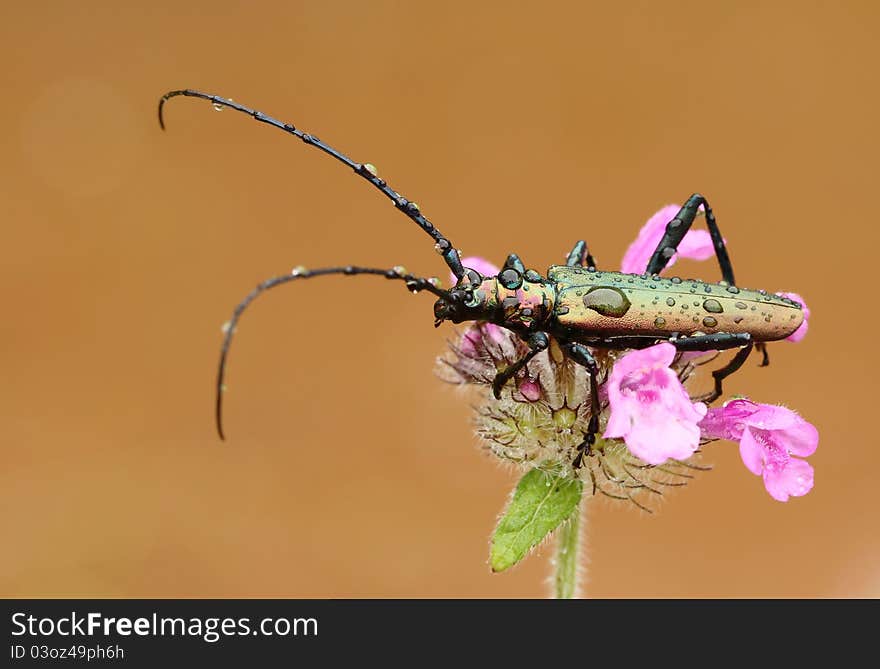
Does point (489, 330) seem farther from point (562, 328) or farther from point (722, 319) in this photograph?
point (722, 319)

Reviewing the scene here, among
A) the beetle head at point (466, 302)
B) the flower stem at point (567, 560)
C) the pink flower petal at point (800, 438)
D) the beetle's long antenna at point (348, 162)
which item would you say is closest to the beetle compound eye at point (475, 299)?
the beetle head at point (466, 302)

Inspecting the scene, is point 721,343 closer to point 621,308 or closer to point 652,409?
point 621,308

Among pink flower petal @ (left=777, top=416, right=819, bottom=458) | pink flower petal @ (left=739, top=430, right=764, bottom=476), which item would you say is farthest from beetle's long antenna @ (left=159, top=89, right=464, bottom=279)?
pink flower petal @ (left=777, top=416, right=819, bottom=458)

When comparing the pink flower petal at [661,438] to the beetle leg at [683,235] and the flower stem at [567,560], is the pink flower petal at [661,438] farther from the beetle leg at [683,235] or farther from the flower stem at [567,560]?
the beetle leg at [683,235]

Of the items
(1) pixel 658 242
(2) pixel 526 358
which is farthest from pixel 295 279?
(1) pixel 658 242

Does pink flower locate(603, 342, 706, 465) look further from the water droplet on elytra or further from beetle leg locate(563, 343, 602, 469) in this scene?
the water droplet on elytra

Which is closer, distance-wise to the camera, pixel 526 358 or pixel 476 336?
pixel 526 358
